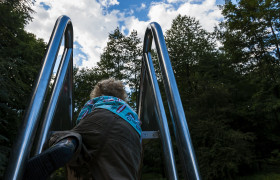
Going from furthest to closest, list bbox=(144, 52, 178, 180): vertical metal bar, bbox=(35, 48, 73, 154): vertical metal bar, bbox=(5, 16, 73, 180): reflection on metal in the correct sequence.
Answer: bbox=(144, 52, 178, 180): vertical metal bar → bbox=(35, 48, 73, 154): vertical metal bar → bbox=(5, 16, 73, 180): reflection on metal

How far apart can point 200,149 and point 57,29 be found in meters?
11.8

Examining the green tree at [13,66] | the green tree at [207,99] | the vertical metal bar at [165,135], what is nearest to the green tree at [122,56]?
the green tree at [207,99]

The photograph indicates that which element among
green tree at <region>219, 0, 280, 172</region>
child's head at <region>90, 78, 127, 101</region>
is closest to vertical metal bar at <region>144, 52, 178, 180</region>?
child's head at <region>90, 78, 127, 101</region>

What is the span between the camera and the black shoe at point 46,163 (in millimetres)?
852

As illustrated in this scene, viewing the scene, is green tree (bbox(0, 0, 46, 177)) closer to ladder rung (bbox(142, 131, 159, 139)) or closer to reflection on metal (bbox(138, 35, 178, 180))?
reflection on metal (bbox(138, 35, 178, 180))

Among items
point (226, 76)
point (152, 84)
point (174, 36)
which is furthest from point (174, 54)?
point (152, 84)

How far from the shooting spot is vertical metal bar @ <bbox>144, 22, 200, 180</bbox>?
1036mm

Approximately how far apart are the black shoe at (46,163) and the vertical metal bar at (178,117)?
56 centimetres

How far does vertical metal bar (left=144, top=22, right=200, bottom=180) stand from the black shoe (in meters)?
0.56

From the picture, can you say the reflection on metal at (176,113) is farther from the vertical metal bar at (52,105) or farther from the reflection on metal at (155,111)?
the vertical metal bar at (52,105)

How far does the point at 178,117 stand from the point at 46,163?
2.32ft

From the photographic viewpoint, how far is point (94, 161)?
44.5 inches

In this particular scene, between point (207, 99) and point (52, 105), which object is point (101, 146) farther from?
point (207, 99)

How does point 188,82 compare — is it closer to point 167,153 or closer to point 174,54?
point 174,54
